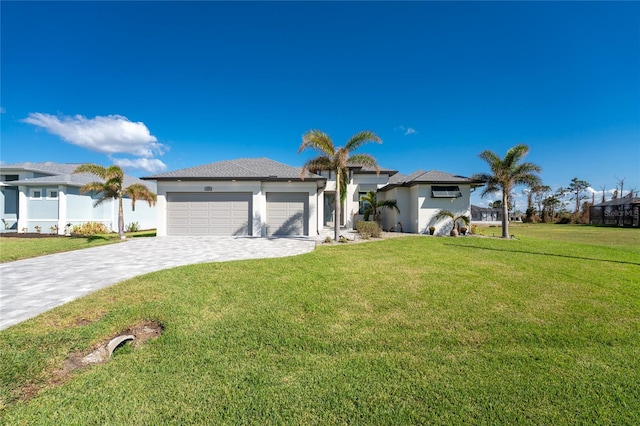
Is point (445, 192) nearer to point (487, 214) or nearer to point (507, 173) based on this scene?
point (507, 173)

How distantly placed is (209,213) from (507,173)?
62.2 ft

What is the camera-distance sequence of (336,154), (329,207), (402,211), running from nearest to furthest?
1. (336,154)
2. (402,211)
3. (329,207)

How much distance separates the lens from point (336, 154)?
12867 millimetres

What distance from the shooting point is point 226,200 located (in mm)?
15906

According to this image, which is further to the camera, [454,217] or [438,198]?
[438,198]

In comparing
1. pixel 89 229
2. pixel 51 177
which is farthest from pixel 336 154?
pixel 51 177

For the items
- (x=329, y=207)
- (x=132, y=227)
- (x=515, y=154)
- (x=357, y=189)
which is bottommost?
(x=132, y=227)

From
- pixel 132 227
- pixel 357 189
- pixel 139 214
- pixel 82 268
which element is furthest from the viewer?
pixel 139 214

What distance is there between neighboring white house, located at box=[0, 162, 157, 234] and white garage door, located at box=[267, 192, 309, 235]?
48.7 ft

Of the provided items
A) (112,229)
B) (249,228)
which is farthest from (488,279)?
(112,229)

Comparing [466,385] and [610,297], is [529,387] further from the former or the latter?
[610,297]

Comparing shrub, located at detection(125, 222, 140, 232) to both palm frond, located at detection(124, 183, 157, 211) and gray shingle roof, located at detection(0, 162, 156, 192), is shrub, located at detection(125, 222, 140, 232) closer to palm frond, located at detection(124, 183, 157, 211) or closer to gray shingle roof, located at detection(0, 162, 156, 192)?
gray shingle roof, located at detection(0, 162, 156, 192)

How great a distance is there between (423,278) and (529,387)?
386 centimetres

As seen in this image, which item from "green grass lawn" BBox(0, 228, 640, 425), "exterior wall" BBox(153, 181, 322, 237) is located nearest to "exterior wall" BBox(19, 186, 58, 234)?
"exterior wall" BBox(153, 181, 322, 237)
